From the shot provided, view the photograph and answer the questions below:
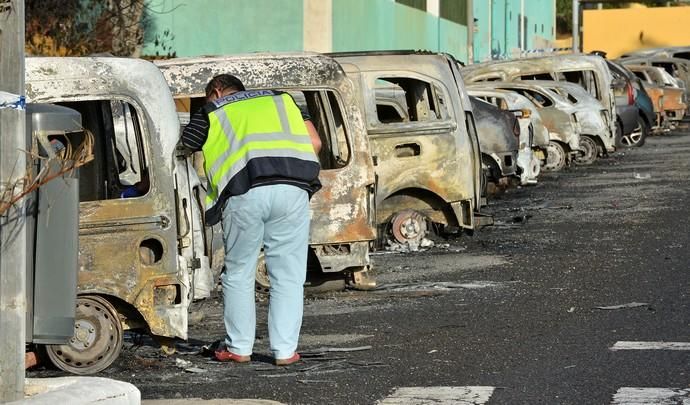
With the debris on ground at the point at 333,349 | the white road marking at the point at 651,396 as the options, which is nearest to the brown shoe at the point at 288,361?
the debris on ground at the point at 333,349

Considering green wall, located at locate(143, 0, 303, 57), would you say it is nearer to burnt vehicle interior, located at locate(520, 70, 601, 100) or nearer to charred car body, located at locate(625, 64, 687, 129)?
burnt vehicle interior, located at locate(520, 70, 601, 100)

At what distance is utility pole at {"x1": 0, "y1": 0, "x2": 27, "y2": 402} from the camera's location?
7227 mm

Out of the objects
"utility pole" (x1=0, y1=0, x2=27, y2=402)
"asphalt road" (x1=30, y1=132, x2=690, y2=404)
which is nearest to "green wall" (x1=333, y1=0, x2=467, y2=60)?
"asphalt road" (x1=30, y1=132, x2=690, y2=404)

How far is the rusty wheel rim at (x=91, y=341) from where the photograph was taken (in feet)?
30.3

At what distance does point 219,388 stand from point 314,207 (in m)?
3.97

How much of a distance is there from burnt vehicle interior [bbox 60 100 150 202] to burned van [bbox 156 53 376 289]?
1713 millimetres

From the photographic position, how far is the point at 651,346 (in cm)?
965

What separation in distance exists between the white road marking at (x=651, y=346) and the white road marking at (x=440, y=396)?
154 centimetres

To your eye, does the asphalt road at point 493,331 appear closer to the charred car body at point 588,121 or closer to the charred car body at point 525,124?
the charred car body at point 525,124

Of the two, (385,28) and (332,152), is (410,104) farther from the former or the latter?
(385,28)

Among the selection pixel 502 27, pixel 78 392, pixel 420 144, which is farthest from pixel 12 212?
pixel 502 27

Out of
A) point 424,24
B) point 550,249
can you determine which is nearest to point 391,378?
point 550,249

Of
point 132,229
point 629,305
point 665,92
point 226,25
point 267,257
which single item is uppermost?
point 226,25

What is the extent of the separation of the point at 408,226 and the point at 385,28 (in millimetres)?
23517
